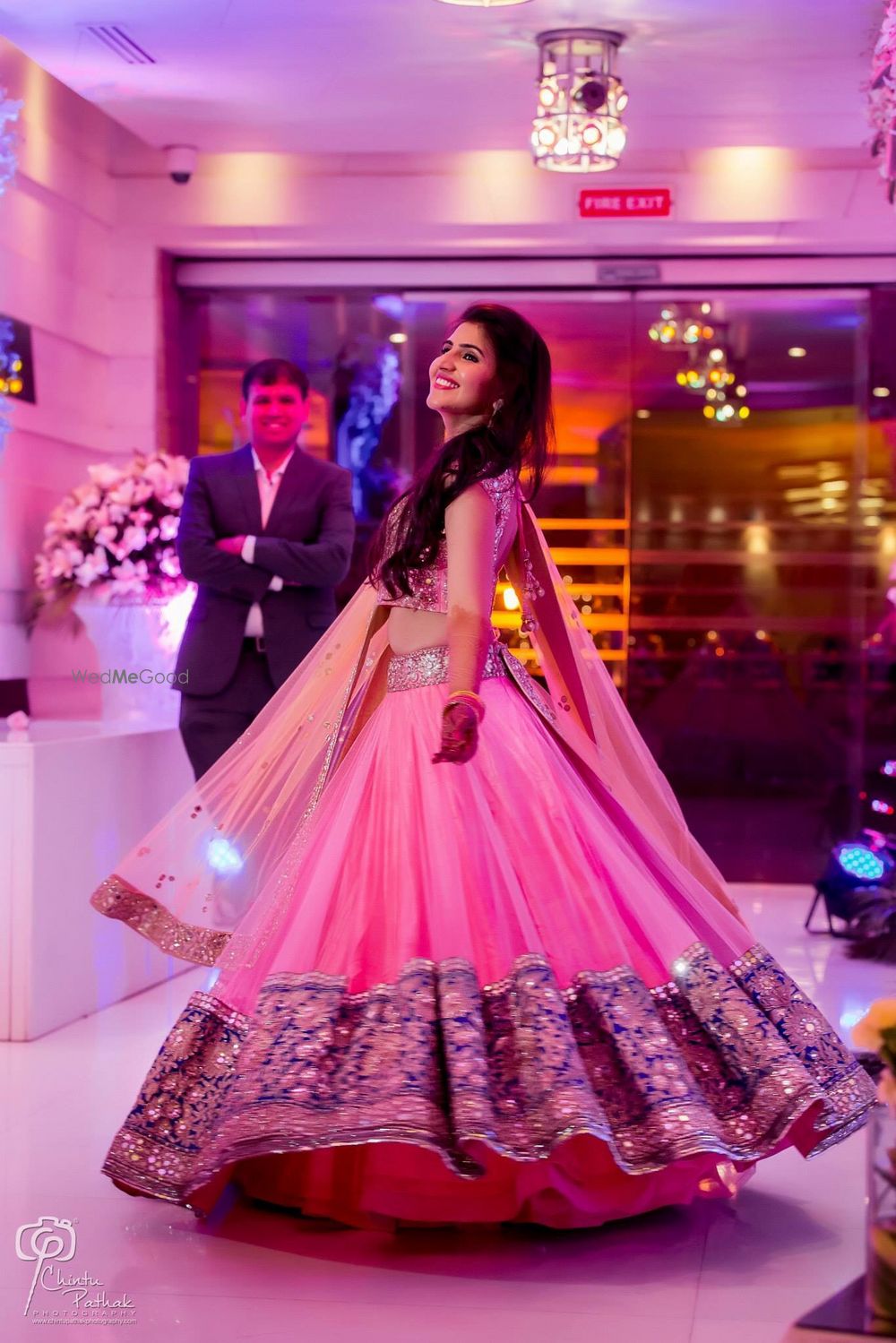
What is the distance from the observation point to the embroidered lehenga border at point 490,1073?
2488mm

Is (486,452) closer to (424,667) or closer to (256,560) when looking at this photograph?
(424,667)

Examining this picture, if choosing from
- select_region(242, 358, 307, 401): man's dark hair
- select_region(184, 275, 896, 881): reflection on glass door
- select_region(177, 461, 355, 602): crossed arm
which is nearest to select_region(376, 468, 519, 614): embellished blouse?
select_region(177, 461, 355, 602): crossed arm

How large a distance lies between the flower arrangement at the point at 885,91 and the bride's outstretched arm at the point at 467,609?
1.79 metres

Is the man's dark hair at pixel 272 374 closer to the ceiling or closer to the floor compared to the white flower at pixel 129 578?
closer to the ceiling

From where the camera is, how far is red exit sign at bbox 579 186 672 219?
22.6ft

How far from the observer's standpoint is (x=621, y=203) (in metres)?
6.93

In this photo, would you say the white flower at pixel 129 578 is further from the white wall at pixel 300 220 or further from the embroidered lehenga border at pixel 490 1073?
the embroidered lehenga border at pixel 490 1073

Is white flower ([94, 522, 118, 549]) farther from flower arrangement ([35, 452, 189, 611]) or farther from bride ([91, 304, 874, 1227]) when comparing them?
bride ([91, 304, 874, 1227])

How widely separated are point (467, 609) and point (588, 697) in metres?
0.48

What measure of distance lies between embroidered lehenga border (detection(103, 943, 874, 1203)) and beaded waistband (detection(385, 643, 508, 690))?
598 mm

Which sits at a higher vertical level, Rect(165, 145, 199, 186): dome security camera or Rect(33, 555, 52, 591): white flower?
Rect(165, 145, 199, 186): dome security camera

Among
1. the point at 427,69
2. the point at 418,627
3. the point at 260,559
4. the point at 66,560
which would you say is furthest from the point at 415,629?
the point at 427,69

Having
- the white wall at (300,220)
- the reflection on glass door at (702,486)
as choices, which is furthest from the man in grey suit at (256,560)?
the reflection on glass door at (702,486)

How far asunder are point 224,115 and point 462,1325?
4936 millimetres
